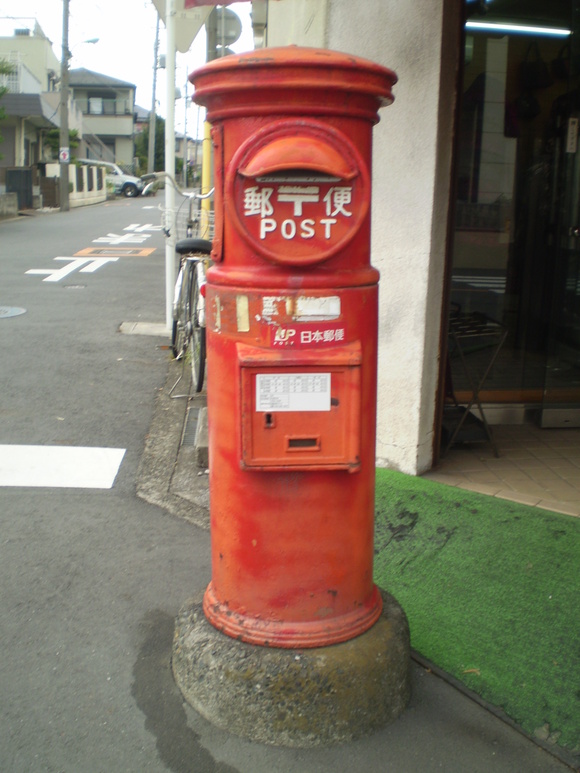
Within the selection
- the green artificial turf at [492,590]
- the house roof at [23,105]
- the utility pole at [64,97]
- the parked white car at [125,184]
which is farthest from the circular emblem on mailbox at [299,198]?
the parked white car at [125,184]

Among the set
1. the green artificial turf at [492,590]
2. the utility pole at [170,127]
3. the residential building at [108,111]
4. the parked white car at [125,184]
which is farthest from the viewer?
the residential building at [108,111]

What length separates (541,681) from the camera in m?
3.03

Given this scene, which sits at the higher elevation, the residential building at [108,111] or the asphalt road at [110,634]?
the residential building at [108,111]

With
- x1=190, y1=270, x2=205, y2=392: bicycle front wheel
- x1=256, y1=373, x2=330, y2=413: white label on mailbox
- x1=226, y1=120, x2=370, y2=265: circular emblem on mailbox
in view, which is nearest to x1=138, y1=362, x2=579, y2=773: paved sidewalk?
x1=256, y1=373, x2=330, y2=413: white label on mailbox

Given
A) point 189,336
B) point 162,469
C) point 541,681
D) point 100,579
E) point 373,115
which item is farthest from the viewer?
point 189,336

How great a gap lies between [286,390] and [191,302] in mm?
4820

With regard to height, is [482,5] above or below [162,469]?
above

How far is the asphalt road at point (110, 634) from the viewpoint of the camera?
8.79 feet

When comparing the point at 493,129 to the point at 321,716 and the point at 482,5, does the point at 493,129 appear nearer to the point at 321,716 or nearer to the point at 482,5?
the point at 482,5

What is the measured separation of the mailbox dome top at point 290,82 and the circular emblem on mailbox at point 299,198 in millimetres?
82

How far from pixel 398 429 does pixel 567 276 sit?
2302 mm

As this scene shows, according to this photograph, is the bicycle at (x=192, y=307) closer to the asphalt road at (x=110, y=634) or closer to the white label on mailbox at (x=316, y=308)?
the asphalt road at (x=110, y=634)

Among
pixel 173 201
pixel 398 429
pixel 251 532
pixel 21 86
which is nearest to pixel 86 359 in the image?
pixel 173 201

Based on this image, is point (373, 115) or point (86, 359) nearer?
point (373, 115)
